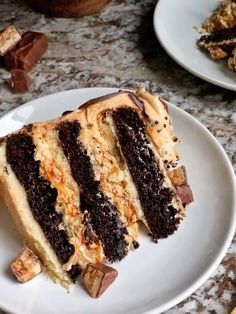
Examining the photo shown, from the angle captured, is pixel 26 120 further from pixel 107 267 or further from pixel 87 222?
pixel 107 267

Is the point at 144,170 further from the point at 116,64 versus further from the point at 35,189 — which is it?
the point at 116,64

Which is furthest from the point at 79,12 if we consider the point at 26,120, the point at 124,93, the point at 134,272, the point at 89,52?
the point at 134,272

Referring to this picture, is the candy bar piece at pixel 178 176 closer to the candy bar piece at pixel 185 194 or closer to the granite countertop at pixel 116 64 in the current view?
the candy bar piece at pixel 185 194

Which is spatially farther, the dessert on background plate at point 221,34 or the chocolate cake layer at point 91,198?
the dessert on background plate at point 221,34

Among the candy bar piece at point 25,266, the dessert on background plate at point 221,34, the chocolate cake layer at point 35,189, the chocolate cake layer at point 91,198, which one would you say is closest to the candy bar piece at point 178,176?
the chocolate cake layer at point 91,198

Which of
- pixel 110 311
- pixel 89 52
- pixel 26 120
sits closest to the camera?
pixel 110 311
